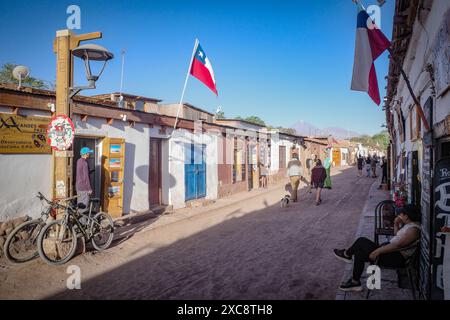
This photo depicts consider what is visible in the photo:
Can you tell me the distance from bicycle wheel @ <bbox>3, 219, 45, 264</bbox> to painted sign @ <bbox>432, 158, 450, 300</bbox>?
19.2 feet

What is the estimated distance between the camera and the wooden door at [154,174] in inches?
414

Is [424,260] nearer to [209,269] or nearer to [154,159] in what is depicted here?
[209,269]

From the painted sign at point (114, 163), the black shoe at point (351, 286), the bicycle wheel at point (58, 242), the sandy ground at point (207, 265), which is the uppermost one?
the painted sign at point (114, 163)

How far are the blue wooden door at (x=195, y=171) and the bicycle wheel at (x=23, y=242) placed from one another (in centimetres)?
655

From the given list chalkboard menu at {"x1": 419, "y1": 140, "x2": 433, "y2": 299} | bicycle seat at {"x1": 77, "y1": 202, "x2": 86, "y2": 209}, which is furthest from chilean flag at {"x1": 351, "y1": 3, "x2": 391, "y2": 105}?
bicycle seat at {"x1": 77, "y1": 202, "x2": 86, "y2": 209}

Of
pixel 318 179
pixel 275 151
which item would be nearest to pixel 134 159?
pixel 318 179

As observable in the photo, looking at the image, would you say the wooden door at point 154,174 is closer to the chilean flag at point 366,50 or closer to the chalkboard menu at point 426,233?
the chilean flag at point 366,50

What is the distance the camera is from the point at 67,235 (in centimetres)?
571

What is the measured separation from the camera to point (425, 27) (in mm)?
4953

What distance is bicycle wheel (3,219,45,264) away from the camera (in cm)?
528

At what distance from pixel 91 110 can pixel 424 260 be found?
24.0 ft

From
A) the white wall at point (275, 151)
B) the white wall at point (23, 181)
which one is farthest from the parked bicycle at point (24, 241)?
the white wall at point (275, 151)

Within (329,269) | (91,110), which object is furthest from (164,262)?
(91,110)

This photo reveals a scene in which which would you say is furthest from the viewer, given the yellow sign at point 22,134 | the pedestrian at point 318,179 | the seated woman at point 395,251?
the pedestrian at point 318,179
